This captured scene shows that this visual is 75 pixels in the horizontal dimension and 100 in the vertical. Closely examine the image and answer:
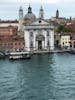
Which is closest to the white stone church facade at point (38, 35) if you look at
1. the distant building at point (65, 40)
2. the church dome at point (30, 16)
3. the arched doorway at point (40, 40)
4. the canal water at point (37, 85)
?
the arched doorway at point (40, 40)

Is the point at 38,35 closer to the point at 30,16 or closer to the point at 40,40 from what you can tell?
the point at 40,40

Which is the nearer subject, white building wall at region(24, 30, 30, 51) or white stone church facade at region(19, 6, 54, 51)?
white building wall at region(24, 30, 30, 51)

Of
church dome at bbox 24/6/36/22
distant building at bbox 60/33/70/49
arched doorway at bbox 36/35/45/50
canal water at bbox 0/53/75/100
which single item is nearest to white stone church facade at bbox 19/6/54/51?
arched doorway at bbox 36/35/45/50

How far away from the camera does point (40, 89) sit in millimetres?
15906

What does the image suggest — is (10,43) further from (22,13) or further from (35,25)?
(22,13)

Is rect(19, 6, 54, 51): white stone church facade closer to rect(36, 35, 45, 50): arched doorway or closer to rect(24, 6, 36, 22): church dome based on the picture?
rect(36, 35, 45, 50): arched doorway

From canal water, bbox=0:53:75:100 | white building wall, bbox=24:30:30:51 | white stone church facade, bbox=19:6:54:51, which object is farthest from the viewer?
white stone church facade, bbox=19:6:54:51

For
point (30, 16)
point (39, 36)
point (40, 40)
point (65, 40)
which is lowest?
point (65, 40)

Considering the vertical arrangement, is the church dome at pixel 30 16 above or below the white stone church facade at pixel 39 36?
above

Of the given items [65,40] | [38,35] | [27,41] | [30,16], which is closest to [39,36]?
[38,35]

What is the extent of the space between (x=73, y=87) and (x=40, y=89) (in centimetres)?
133

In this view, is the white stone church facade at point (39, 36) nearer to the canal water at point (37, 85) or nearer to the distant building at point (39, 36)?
the distant building at point (39, 36)

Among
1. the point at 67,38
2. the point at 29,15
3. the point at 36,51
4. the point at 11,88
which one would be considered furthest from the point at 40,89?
the point at 29,15

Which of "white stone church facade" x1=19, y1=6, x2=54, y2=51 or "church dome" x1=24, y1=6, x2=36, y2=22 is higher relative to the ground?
"church dome" x1=24, y1=6, x2=36, y2=22
